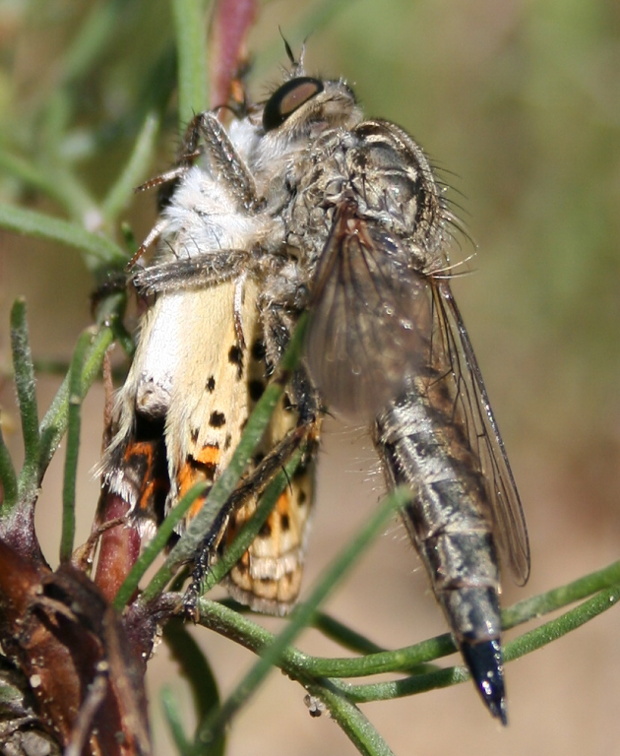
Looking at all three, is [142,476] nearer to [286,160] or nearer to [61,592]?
[61,592]

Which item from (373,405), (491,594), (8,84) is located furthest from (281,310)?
(8,84)

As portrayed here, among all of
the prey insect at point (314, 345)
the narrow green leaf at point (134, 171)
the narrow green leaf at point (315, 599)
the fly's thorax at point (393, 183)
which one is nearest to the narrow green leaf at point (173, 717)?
the narrow green leaf at point (315, 599)

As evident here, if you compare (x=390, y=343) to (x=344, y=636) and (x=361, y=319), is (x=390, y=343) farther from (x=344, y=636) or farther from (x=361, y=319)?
(x=344, y=636)

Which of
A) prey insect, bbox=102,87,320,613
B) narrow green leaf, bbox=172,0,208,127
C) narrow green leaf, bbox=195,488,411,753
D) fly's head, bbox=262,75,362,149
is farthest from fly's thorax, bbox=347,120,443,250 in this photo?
narrow green leaf, bbox=195,488,411,753

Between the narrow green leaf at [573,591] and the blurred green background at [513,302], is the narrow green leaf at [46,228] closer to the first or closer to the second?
the narrow green leaf at [573,591]

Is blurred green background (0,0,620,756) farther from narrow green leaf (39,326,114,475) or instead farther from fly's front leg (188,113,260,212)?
narrow green leaf (39,326,114,475)

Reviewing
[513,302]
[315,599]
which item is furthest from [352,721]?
[513,302]

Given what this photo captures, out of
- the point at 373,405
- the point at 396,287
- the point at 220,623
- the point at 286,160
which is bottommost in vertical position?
the point at 220,623
